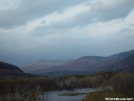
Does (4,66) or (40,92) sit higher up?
Result: (4,66)

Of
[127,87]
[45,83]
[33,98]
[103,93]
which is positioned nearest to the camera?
[33,98]

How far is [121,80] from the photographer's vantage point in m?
78.1

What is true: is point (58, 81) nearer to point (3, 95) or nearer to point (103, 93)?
point (103, 93)

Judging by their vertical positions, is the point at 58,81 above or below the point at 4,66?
below

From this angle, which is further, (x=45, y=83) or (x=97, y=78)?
(x=97, y=78)

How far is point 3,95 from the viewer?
67.8 ft

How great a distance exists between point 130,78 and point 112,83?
650cm

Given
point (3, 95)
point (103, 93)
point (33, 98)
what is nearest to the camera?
point (33, 98)

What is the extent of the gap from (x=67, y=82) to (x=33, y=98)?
11080cm

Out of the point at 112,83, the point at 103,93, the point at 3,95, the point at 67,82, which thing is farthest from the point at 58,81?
the point at 3,95

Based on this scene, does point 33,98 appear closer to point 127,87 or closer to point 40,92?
point 40,92

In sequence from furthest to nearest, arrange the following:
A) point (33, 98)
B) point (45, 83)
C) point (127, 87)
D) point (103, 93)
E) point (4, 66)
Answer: point (4, 66) → point (45, 83) → point (127, 87) → point (103, 93) → point (33, 98)

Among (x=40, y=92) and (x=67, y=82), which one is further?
(x=67, y=82)

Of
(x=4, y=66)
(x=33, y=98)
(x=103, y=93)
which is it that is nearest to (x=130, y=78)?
(x=103, y=93)
